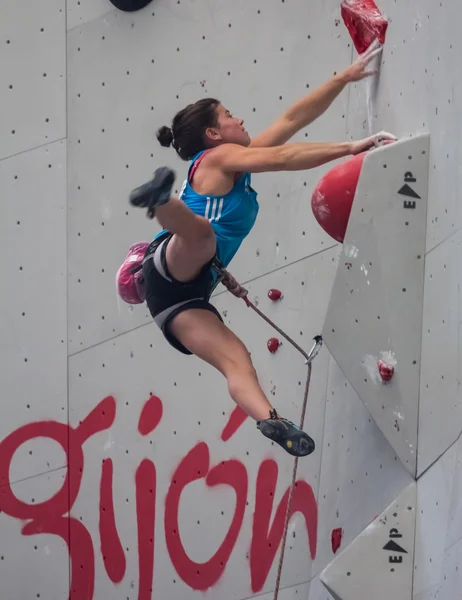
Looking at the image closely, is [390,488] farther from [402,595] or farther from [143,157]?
[143,157]

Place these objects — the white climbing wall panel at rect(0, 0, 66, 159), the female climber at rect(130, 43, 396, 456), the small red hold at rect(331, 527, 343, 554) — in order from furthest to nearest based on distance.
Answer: the white climbing wall panel at rect(0, 0, 66, 159) < the small red hold at rect(331, 527, 343, 554) < the female climber at rect(130, 43, 396, 456)

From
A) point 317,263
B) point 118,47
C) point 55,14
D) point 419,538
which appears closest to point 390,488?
point 419,538

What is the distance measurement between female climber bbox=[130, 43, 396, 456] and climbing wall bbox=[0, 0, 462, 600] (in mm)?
264

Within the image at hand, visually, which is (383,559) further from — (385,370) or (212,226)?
(212,226)

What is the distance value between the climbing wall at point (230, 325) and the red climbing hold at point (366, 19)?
58 mm

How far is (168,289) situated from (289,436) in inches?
21.3

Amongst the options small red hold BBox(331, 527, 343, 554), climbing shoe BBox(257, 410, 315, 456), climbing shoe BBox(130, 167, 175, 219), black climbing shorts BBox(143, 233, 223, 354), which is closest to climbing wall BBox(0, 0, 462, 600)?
small red hold BBox(331, 527, 343, 554)

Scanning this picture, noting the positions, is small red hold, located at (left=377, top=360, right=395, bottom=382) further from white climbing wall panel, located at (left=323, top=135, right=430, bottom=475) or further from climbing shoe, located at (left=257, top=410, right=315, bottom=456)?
climbing shoe, located at (left=257, top=410, right=315, bottom=456)

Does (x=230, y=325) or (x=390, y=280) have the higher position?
(x=230, y=325)

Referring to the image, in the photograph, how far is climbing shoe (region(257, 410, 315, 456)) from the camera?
229 centimetres

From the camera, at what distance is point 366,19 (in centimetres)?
277

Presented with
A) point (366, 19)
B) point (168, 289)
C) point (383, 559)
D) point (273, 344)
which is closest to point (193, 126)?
point (168, 289)

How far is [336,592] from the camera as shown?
2779mm

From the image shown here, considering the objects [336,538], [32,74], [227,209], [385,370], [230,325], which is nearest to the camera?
[227,209]
